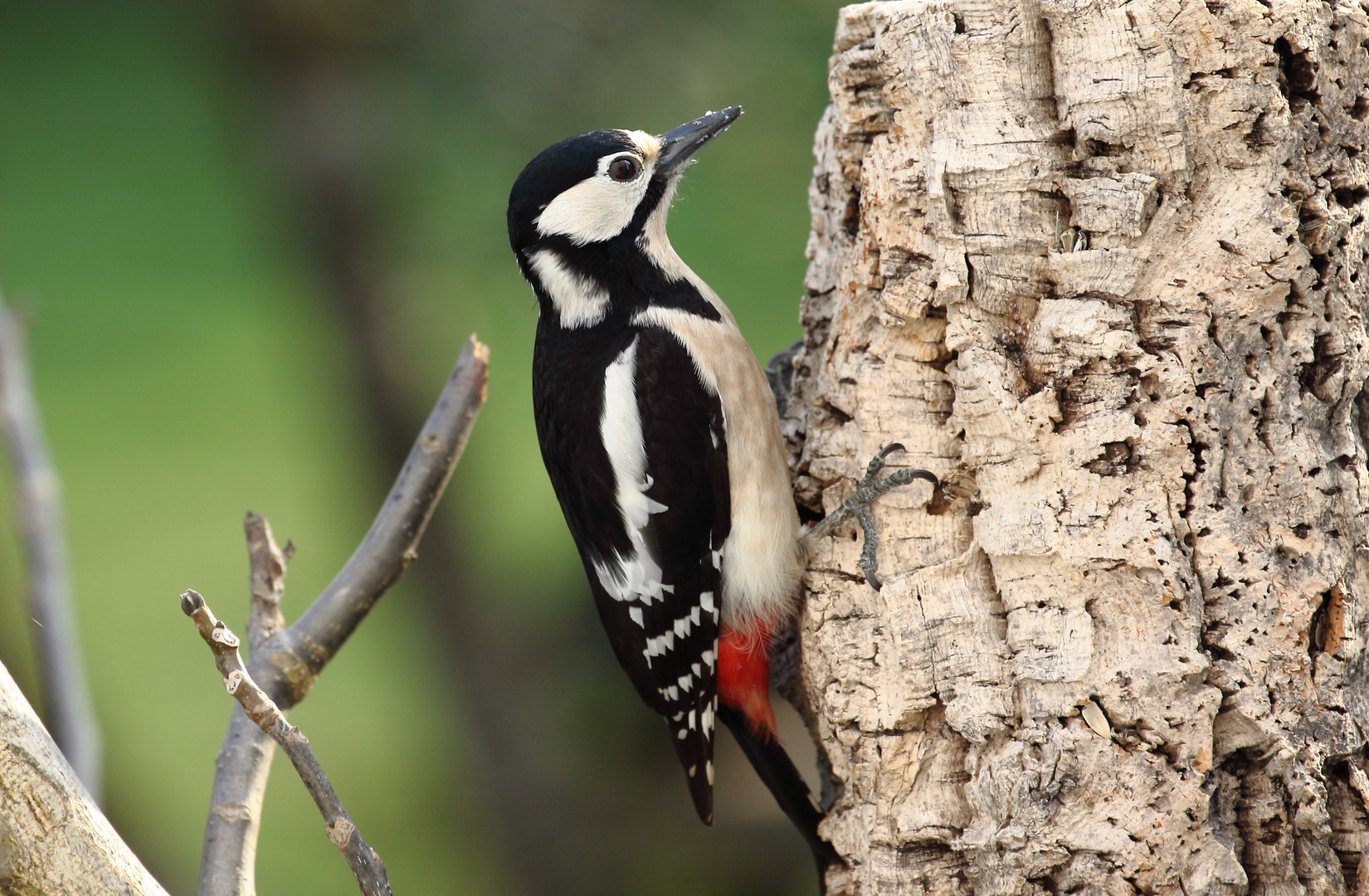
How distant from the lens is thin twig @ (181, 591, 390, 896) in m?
1.38

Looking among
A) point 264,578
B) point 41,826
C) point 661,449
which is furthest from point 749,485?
point 41,826

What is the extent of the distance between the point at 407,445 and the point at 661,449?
7.73 feet

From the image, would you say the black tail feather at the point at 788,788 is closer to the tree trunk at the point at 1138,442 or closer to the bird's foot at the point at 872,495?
the tree trunk at the point at 1138,442

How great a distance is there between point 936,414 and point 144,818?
3361 mm

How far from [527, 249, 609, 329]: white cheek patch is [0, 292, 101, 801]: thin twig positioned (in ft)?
3.78

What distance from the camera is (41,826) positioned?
52.4 inches

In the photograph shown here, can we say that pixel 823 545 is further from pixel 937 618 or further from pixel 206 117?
pixel 206 117

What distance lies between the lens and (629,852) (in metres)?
4.98

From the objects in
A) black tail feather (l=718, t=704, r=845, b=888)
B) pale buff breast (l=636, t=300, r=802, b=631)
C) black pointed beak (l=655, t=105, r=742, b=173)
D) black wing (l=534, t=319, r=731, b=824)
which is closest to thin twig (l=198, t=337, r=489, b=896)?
black wing (l=534, t=319, r=731, b=824)

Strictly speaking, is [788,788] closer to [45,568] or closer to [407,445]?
[45,568]

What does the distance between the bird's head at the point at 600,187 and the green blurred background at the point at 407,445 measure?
301 mm

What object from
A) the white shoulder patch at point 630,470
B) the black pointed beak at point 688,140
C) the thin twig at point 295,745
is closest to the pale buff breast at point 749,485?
the white shoulder patch at point 630,470

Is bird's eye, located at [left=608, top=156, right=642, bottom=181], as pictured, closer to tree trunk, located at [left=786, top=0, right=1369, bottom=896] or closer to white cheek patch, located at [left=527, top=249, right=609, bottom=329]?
white cheek patch, located at [left=527, top=249, right=609, bottom=329]

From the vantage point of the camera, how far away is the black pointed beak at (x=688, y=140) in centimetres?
265
